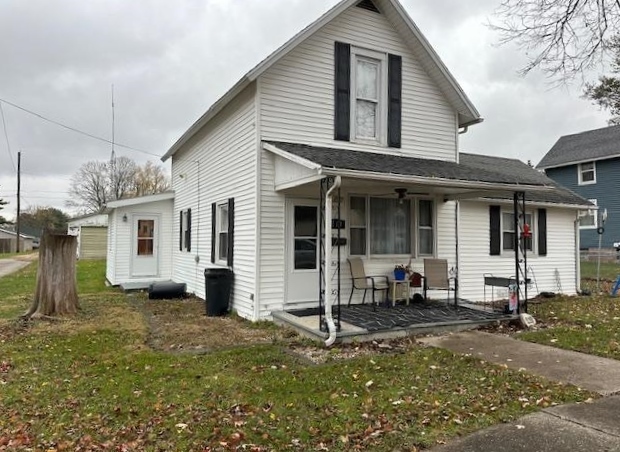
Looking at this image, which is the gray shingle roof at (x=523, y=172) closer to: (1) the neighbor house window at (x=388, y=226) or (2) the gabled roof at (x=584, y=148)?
(1) the neighbor house window at (x=388, y=226)

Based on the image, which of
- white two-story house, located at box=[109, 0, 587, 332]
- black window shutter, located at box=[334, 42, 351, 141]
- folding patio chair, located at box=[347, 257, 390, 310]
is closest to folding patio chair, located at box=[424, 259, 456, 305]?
white two-story house, located at box=[109, 0, 587, 332]

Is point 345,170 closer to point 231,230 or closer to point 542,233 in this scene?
point 231,230

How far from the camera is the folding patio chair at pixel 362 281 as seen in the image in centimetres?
901

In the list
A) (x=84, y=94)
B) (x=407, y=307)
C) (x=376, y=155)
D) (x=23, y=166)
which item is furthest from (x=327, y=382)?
(x=23, y=166)

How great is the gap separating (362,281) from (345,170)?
3.28 m

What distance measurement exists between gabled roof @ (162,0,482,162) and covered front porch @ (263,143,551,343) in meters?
1.52

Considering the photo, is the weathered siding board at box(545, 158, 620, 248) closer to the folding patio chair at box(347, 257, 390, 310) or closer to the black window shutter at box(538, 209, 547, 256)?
the black window shutter at box(538, 209, 547, 256)

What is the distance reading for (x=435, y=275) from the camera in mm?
9375

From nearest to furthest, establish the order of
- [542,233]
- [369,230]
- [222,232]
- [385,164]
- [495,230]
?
[385,164]
[369,230]
[222,232]
[495,230]
[542,233]

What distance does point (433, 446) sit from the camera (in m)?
3.46

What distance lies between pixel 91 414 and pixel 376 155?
6749 millimetres

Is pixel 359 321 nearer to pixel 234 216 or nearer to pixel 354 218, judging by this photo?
pixel 354 218

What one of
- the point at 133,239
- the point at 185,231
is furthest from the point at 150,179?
the point at 185,231

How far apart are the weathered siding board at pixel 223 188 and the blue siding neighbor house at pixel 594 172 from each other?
20.6 metres
